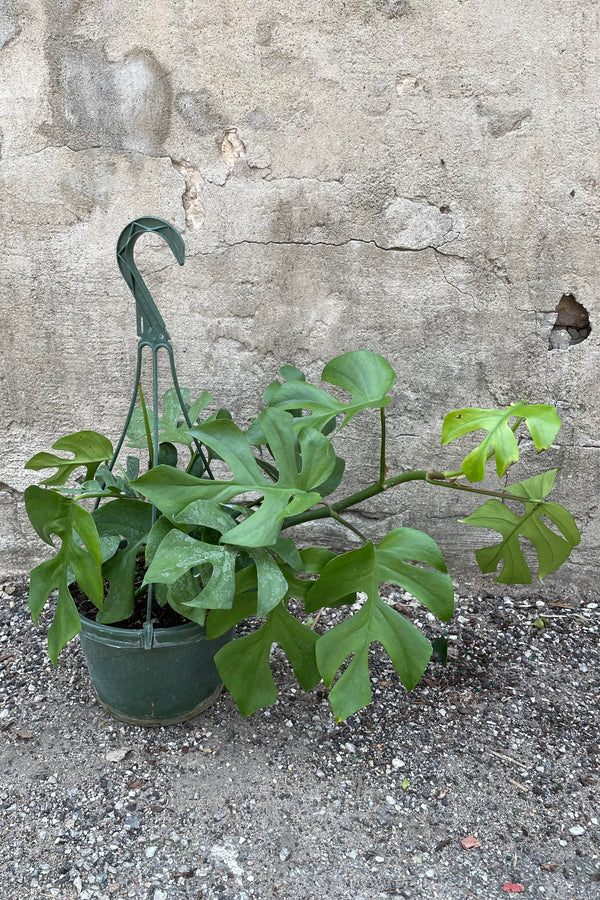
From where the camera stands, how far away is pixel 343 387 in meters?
1.52

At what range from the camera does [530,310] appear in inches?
76.7

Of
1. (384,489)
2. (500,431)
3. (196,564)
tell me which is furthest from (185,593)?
(500,431)

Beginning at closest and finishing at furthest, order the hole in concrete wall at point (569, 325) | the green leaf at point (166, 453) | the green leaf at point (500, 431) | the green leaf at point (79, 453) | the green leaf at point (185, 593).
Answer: the green leaf at point (500, 431) → the green leaf at point (185, 593) → the green leaf at point (79, 453) → the green leaf at point (166, 453) → the hole in concrete wall at point (569, 325)

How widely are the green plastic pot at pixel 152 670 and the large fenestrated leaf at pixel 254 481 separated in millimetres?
350

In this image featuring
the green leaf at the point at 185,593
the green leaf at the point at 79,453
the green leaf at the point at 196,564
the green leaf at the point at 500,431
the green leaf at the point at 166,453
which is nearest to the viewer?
the green leaf at the point at 500,431

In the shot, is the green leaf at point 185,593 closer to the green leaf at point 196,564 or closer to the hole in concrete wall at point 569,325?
the green leaf at point 196,564

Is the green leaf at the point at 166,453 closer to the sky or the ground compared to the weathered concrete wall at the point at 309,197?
closer to the ground

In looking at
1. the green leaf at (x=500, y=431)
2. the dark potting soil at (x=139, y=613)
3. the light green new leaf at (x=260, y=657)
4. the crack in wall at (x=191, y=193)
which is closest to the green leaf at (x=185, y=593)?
the light green new leaf at (x=260, y=657)

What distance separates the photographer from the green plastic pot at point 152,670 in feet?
4.92

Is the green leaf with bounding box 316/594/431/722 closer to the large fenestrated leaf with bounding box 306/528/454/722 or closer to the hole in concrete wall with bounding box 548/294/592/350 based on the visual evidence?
the large fenestrated leaf with bounding box 306/528/454/722

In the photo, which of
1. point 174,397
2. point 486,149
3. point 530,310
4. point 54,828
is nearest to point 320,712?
point 54,828

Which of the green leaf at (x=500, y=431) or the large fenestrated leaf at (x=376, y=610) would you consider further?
the large fenestrated leaf at (x=376, y=610)

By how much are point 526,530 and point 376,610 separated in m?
0.53

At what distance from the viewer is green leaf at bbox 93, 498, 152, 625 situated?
1487 millimetres
